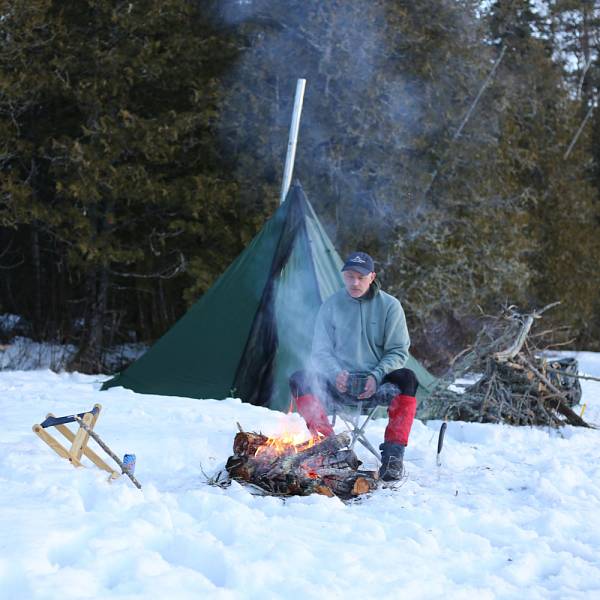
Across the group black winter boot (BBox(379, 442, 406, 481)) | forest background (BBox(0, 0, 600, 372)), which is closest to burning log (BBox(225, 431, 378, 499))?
black winter boot (BBox(379, 442, 406, 481))

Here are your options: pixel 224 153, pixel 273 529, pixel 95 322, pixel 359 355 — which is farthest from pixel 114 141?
pixel 273 529

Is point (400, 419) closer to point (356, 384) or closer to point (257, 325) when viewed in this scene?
point (356, 384)

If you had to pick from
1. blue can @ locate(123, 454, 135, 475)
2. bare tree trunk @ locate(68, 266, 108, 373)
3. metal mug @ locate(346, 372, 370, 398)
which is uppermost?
metal mug @ locate(346, 372, 370, 398)

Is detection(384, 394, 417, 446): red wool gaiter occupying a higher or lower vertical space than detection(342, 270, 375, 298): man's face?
lower

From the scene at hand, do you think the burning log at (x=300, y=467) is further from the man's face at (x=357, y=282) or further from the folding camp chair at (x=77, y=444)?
the man's face at (x=357, y=282)

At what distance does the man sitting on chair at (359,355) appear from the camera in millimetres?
4301

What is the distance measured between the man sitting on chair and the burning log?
0.97 feet

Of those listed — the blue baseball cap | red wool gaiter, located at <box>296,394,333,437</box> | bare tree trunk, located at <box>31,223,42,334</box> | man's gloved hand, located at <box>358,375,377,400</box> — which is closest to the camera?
man's gloved hand, located at <box>358,375,377,400</box>

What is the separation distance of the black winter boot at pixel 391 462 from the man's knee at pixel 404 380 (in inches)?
10.6

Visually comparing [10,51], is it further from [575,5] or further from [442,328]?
[575,5]

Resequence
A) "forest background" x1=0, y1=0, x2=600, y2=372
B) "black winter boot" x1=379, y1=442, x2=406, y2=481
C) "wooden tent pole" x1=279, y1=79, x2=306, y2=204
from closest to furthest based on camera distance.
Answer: "black winter boot" x1=379, y1=442, x2=406, y2=481, "wooden tent pole" x1=279, y1=79, x2=306, y2=204, "forest background" x1=0, y1=0, x2=600, y2=372

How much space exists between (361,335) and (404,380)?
0.39 meters

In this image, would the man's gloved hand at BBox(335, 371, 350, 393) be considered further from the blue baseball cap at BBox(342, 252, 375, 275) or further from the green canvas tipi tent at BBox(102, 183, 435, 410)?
the green canvas tipi tent at BBox(102, 183, 435, 410)

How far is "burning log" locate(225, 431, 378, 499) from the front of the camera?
3816mm
